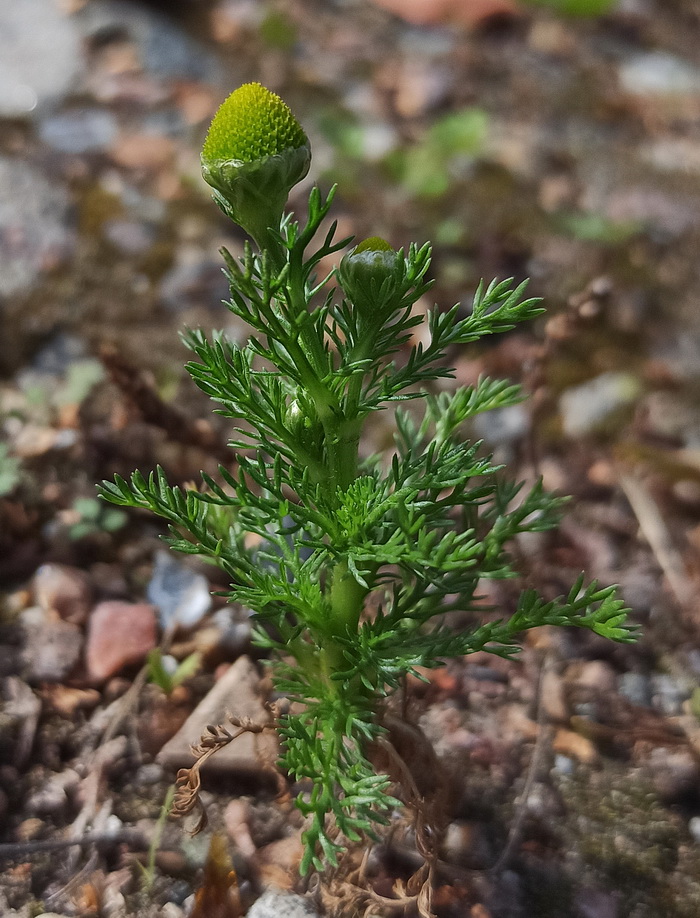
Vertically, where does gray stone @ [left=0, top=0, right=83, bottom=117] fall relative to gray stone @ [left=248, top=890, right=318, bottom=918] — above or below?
above

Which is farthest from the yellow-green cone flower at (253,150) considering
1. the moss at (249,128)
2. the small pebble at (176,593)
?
the small pebble at (176,593)

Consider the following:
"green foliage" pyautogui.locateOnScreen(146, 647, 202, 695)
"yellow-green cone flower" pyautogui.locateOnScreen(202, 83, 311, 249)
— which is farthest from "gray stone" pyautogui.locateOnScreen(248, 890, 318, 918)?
"yellow-green cone flower" pyautogui.locateOnScreen(202, 83, 311, 249)

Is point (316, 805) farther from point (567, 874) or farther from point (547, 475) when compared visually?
point (547, 475)

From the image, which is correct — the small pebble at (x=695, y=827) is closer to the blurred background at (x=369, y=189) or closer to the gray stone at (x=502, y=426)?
the blurred background at (x=369, y=189)

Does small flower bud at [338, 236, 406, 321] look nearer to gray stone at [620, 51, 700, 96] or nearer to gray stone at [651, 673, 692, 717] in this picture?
gray stone at [651, 673, 692, 717]

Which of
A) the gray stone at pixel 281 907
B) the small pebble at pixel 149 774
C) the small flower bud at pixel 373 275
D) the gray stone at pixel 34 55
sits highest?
the gray stone at pixel 34 55
